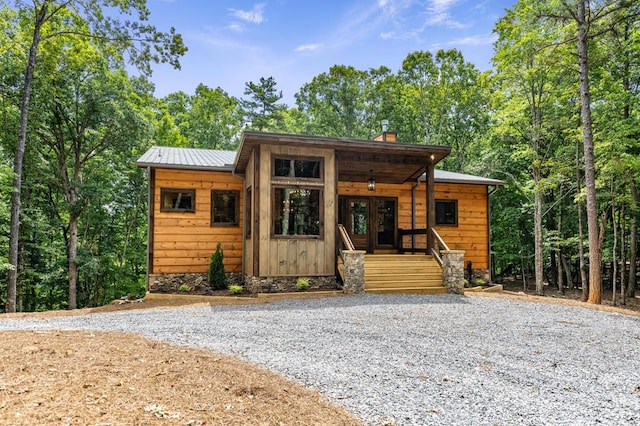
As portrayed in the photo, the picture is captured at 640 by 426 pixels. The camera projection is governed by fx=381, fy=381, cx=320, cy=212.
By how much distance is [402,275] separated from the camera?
9312 millimetres

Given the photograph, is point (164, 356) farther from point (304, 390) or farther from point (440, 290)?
point (440, 290)

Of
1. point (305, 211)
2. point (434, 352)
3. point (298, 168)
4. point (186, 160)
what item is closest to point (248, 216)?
point (305, 211)

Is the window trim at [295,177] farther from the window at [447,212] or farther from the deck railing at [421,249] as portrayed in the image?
the window at [447,212]

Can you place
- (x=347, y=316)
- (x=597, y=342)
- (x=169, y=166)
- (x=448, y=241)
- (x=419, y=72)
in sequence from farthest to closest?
(x=419, y=72) < (x=448, y=241) < (x=169, y=166) < (x=347, y=316) < (x=597, y=342)

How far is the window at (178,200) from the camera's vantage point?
10.3 m

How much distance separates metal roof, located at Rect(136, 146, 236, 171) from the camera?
1003cm

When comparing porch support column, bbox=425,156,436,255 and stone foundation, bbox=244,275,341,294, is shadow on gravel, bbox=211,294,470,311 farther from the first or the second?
porch support column, bbox=425,156,436,255

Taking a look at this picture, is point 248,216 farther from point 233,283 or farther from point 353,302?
point 353,302

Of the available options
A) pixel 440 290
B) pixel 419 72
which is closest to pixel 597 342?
pixel 440 290

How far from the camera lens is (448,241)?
12.7 m

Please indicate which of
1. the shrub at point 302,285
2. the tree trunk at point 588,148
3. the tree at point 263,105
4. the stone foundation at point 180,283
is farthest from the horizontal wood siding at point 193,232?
the tree at point 263,105

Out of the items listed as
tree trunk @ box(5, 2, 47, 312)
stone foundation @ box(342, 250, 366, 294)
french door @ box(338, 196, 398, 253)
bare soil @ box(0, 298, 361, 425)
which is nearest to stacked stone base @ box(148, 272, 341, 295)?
stone foundation @ box(342, 250, 366, 294)

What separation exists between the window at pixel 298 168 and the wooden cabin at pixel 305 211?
2 cm

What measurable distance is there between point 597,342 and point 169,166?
957cm
